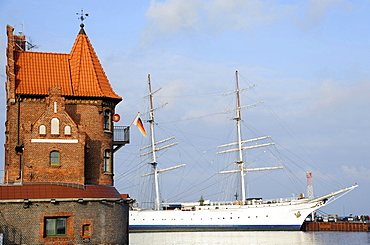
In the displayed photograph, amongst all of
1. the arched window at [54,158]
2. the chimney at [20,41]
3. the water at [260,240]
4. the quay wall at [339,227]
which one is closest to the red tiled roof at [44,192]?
the arched window at [54,158]

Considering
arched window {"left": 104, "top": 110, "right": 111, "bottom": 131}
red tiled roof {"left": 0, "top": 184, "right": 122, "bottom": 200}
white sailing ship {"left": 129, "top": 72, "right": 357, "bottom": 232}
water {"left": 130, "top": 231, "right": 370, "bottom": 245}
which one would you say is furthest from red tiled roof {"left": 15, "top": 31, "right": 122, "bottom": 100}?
white sailing ship {"left": 129, "top": 72, "right": 357, "bottom": 232}

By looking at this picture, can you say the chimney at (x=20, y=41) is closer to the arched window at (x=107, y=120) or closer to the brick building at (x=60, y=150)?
the brick building at (x=60, y=150)

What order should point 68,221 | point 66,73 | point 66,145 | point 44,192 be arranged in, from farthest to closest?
point 66,73
point 66,145
point 44,192
point 68,221

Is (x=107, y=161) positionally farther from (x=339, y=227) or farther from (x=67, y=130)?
(x=339, y=227)

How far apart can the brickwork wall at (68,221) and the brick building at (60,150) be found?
0.19 ft

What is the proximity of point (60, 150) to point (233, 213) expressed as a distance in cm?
5717

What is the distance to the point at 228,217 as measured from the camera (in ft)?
293

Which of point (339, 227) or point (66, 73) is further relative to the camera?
point (339, 227)

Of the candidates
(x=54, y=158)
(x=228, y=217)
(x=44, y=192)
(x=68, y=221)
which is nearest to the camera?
(x=68, y=221)

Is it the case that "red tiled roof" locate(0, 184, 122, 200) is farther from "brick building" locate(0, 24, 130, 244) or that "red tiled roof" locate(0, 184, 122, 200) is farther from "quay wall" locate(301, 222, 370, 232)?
"quay wall" locate(301, 222, 370, 232)

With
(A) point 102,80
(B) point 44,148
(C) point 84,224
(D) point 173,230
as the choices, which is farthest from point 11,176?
(D) point 173,230

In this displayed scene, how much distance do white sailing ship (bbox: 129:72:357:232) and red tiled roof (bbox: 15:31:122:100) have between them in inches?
2056

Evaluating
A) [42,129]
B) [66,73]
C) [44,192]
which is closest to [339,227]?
[66,73]

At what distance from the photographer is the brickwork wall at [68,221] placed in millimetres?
32625
